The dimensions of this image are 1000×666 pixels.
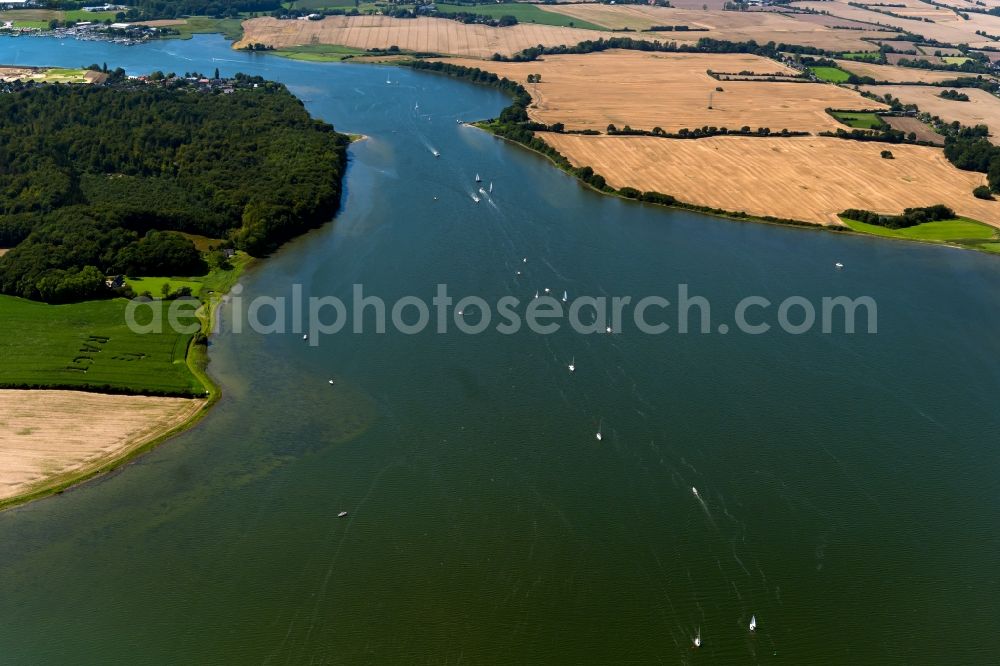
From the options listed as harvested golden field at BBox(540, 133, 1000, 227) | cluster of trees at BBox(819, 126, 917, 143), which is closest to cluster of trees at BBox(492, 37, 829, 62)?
cluster of trees at BBox(819, 126, 917, 143)

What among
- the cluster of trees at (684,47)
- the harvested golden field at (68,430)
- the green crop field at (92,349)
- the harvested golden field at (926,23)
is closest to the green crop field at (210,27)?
the cluster of trees at (684,47)

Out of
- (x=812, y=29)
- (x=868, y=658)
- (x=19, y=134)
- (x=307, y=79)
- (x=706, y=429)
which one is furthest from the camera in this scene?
(x=812, y=29)

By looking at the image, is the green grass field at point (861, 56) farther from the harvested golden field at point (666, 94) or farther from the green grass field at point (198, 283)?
the green grass field at point (198, 283)

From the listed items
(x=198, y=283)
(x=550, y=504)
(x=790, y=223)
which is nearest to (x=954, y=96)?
(x=790, y=223)

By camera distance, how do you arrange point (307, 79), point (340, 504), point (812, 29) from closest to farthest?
1. point (340, 504)
2. point (307, 79)
3. point (812, 29)

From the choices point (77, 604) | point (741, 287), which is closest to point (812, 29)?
point (741, 287)

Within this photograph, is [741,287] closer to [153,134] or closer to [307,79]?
[153,134]

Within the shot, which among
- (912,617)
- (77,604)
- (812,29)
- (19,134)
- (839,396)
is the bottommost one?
(77,604)

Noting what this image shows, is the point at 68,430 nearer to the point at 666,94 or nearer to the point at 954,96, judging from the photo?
the point at 666,94
